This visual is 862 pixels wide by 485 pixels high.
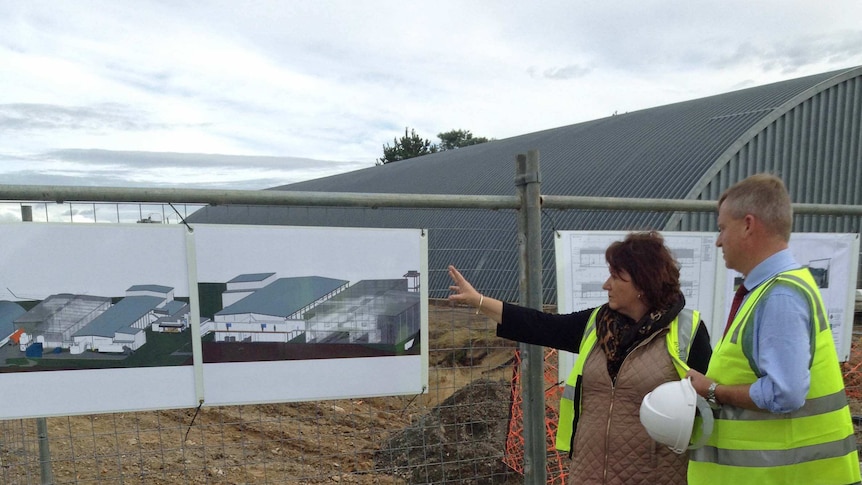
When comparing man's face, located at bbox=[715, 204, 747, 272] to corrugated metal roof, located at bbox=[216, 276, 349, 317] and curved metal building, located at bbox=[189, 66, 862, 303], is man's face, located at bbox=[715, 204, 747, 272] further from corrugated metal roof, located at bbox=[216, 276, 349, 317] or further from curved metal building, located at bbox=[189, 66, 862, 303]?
curved metal building, located at bbox=[189, 66, 862, 303]

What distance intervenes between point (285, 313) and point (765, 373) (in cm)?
202

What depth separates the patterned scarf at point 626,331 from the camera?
2.49 m

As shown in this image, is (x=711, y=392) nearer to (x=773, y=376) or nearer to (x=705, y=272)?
(x=773, y=376)

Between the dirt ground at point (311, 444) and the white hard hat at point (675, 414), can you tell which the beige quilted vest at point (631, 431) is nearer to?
the white hard hat at point (675, 414)

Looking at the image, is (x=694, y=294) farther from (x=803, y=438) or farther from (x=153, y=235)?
(x=153, y=235)

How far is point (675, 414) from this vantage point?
2135 millimetres

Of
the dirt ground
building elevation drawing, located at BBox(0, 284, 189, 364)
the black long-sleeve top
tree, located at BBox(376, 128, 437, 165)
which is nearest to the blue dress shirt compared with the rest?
the black long-sleeve top

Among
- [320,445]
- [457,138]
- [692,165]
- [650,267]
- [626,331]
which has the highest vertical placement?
[457,138]

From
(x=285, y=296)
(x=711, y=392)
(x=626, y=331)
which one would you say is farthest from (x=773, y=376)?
(x=285, y=296)

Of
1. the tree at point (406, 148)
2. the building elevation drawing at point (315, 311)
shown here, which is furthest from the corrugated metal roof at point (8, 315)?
the tree at point (406, 148)

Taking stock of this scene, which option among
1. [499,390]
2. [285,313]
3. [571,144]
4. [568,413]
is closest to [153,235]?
[285,313]

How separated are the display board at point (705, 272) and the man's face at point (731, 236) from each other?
3.69ft

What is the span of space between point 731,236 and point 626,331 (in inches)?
22.5

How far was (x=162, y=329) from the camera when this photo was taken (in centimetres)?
276
